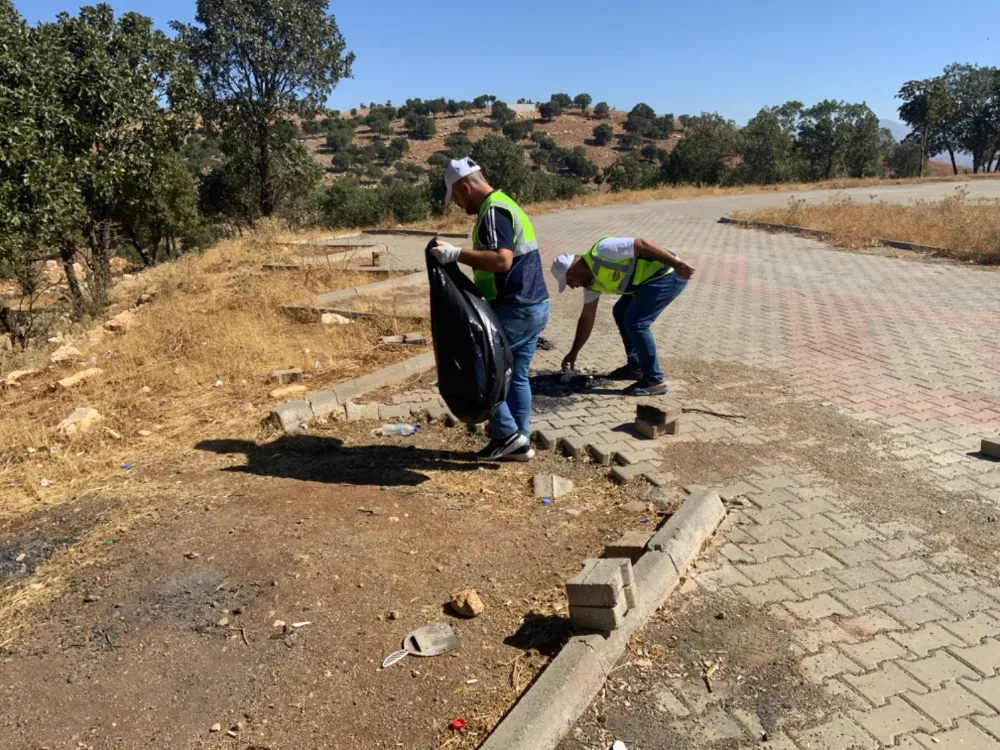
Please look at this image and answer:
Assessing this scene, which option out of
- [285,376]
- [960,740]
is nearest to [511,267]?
[960,740]

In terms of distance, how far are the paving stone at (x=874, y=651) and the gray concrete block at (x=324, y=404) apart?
366cm

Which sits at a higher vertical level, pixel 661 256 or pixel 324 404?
pixel 661 256

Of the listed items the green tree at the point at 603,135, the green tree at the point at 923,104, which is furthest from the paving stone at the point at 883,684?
the green tree at the point at 603,135

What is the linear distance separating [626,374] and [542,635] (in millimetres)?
3354

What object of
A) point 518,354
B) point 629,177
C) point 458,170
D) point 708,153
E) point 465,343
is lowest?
point 518,354

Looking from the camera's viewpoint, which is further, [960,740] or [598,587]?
[598,587]

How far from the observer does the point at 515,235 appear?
3.85 m

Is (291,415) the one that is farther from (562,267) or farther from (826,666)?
(826,666)

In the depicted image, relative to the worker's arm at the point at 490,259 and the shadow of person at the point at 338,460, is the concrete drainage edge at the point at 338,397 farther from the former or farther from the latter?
Answer: the worker's arm at the point at 490,259

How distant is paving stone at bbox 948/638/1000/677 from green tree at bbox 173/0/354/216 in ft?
65.2

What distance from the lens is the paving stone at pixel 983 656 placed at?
8.13 feet

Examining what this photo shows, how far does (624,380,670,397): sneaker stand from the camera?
214 inches

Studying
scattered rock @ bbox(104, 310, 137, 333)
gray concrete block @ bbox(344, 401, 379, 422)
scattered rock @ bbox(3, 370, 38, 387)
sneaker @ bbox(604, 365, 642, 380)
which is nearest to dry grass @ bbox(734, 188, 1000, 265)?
sneaker @ bbox(604, 365, 642, 380)

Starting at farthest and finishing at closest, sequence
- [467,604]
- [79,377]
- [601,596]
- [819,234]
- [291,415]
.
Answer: [819,234]
[79,377]
[291,415]
[467,604]
[601,596]
